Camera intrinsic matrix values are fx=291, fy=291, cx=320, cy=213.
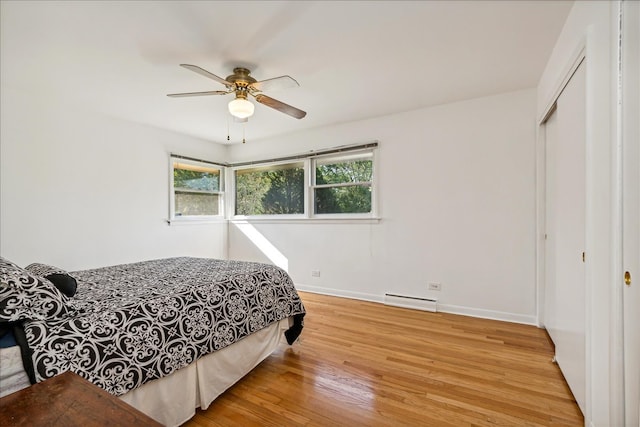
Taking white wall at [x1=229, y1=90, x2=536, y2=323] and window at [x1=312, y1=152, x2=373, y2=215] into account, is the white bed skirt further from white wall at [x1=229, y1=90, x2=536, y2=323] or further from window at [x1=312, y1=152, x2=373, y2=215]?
window at [x1=312, y1=152, x2=373, y2=215]

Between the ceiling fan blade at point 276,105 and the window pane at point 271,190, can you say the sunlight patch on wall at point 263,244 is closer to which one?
the window pane at point 271,190

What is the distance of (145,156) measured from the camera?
3943 mm

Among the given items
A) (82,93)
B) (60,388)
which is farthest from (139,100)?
(60,388)

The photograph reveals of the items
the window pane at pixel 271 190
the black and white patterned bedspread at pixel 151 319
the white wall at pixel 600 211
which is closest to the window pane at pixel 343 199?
the window pane at pixel 271 190

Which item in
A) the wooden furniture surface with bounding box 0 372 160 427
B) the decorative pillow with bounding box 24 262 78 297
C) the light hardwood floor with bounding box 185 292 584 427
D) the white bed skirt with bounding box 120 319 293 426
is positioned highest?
the decorative pillow with bounding box 24 262 78 297

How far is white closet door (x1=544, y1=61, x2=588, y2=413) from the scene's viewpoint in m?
1.63

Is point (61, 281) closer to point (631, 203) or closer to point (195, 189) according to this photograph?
point (631, 203)

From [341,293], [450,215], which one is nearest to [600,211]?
[450,215]

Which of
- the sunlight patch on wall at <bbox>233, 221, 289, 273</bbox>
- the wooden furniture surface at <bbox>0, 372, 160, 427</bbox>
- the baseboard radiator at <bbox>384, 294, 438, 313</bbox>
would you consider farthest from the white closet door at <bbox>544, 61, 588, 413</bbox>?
the sunlight patch on wall at <bbox>233, 221, 289, 273</bbox>

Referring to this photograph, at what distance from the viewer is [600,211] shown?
1.38 metres

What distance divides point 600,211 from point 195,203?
4.71m

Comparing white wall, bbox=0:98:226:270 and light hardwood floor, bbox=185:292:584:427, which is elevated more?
white wall, bbox=0:98:226:270

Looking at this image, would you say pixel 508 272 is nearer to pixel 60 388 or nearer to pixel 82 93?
pixel 60 388

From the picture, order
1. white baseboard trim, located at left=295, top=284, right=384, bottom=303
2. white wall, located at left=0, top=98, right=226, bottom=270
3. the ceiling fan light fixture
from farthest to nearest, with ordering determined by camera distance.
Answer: white baseboard trim, located at left=295, top=284, right=384, bottom=303 < white wall, located at left=0, top=98, right=226, bottom=270 < the ceiling fan light fixture
